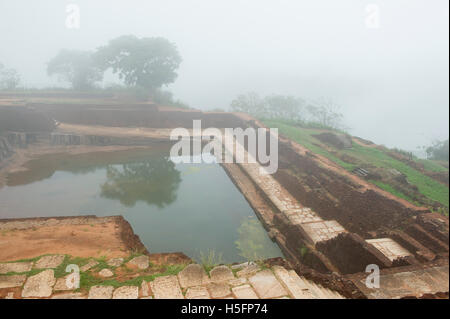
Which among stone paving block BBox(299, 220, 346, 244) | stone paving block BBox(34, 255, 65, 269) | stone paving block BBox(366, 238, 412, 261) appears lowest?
stone paving block BBox(299, 220, 346, 244)

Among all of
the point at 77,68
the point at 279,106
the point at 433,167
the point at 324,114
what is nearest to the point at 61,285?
the point at 433,167

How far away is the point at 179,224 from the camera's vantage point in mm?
7754

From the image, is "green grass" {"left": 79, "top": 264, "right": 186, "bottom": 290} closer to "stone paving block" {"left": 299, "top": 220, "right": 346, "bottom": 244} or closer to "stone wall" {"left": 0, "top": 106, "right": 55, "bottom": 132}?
"stone paving block" {"left": 299, "top": 220, "right": 346, "bottom": 244}

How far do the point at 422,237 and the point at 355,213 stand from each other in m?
1.99

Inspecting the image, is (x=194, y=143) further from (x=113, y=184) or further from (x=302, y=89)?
(x=302, y=89)

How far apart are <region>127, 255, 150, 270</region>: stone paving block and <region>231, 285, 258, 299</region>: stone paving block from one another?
1.75m

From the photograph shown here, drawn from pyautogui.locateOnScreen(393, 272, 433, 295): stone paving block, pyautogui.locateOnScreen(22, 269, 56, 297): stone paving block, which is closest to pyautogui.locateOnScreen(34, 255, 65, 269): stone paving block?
pyautogui.locateOnScreen(22, 269, 56, 297): stone paving block

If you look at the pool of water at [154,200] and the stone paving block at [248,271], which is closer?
the stone paving block at [248,271]

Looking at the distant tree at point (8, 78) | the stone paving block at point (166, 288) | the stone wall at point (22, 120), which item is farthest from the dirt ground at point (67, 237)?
the distant tree at point (8, 78)

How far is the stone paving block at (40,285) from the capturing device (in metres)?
3.58

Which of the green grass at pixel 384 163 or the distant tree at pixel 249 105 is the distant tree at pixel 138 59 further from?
the green grass at pixel 384 163

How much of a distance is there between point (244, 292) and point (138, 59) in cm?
2165

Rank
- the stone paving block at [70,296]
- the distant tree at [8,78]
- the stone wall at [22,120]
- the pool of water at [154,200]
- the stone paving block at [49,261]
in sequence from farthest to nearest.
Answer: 1. the distant tree at [8,78]
2. the stone wall at [22,120]
3. the pool of water at [154,200]
4. the stone paving block at [49,261]
5. the stone paving block at [70,296]

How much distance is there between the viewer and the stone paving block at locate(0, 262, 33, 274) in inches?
162
